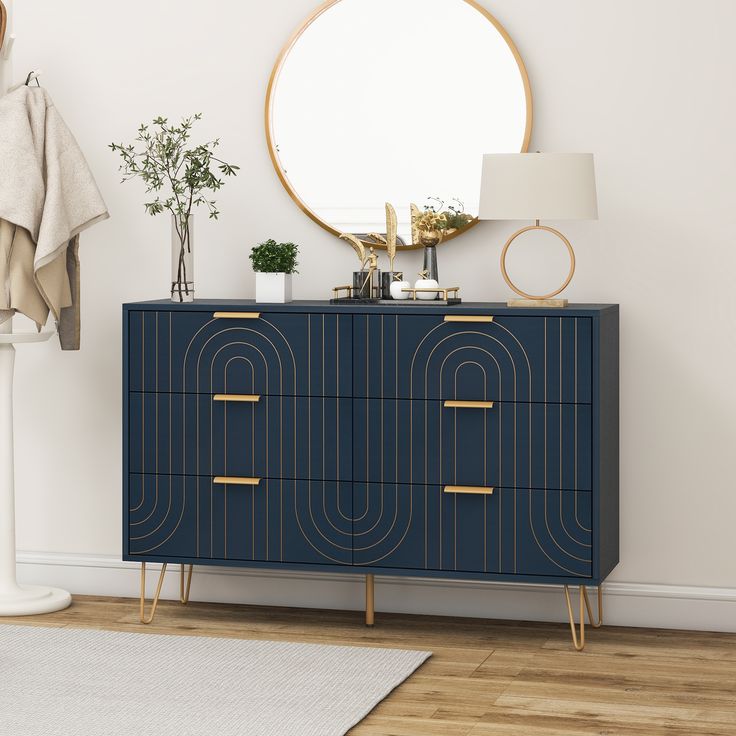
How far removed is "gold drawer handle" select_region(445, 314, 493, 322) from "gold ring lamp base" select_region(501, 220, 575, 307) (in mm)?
124

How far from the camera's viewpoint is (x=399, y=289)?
11.6 ft

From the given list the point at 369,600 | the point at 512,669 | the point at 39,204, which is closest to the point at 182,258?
the point at 39,204

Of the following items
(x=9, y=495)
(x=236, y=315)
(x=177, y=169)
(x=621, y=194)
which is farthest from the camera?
(x=9, y=495)

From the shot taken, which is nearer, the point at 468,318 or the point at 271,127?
the point at 468,318

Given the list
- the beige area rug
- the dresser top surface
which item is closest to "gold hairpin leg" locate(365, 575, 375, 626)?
the beige area rug

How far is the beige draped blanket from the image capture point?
3.59 meters

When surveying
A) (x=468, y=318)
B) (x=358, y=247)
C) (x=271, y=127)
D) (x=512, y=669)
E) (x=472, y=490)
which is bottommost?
(x=512, y=669)

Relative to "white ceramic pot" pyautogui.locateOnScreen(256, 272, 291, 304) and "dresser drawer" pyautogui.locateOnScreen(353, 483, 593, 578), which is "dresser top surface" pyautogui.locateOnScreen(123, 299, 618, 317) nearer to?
"white ceramic pot" pyautogui.locateOnScreen(256, 272, 291, 304)

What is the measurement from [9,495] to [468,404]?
1.49 meters

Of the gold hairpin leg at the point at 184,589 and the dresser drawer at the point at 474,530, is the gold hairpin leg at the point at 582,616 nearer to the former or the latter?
the dresser drawer at the point at 474,530

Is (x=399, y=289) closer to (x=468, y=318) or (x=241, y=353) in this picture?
(x=468, y=318)

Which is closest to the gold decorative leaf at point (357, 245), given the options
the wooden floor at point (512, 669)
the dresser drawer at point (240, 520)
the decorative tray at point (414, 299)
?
the decorative tray at point (414, 299)

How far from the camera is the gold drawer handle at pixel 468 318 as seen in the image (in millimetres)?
3307

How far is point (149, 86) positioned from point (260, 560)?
5.05 feet
